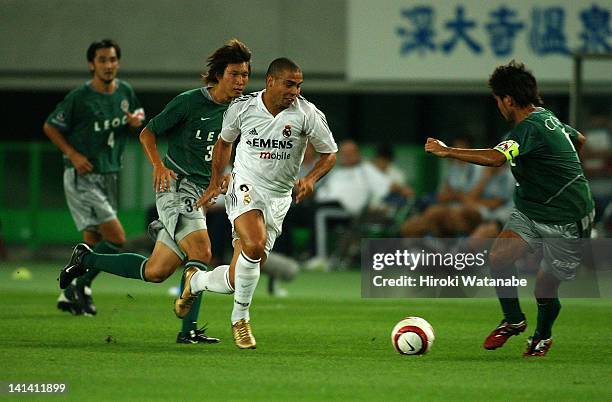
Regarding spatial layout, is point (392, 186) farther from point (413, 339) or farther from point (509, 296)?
point (413, 339)

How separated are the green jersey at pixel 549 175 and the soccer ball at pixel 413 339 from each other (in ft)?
3.65

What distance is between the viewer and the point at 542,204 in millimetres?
9672

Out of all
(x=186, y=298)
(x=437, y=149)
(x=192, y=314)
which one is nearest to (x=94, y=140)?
(x=192, y=314)

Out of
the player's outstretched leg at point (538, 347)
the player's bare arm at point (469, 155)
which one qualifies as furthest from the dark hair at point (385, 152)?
the player's bare arm at point (469, 155)

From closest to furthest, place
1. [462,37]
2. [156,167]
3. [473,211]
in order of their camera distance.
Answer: [156,167] → [473,211] → [462,37]

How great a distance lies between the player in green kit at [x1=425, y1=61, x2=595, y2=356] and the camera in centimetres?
955

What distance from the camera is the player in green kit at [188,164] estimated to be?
1022 cm

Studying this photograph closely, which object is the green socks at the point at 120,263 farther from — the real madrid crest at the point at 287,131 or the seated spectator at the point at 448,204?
the seated spectator at the point at 448,204

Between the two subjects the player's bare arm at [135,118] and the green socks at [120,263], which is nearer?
the green socks at [120,263]

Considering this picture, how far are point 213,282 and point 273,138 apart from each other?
3.72ft

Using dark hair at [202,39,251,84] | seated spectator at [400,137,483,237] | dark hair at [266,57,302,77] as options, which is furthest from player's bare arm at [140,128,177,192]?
seated spectator at [400,137,483,237]

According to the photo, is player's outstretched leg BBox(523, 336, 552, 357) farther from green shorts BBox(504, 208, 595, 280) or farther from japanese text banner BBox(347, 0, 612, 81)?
japanese text banner BBox(347, 0, 612, 81)

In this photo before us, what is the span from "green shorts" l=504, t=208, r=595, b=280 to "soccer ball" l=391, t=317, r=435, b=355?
96 cm

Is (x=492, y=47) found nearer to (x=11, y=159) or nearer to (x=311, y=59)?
(x=311, y=59)
